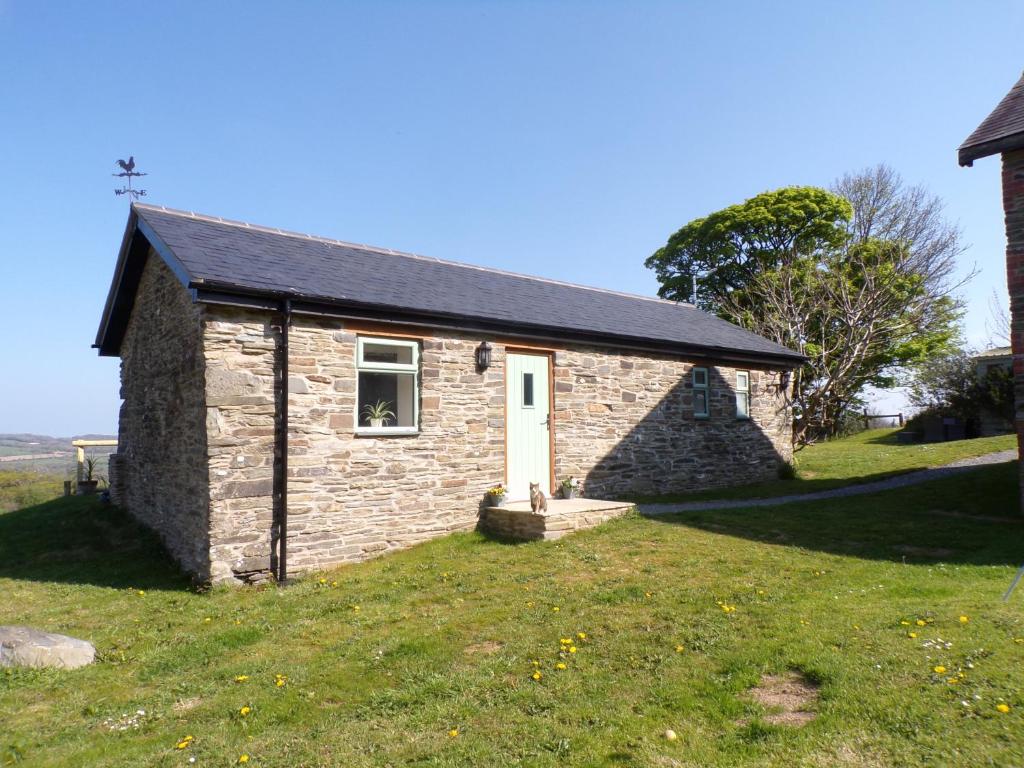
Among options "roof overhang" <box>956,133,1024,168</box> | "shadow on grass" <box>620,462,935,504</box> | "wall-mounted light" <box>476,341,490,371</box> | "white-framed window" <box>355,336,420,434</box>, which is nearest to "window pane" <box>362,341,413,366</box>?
"white-framed window" <box>355,336,420,434</box>

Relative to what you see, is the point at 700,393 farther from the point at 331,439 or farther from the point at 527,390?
the point at 331,439

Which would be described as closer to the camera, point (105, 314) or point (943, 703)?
point (943, 703)

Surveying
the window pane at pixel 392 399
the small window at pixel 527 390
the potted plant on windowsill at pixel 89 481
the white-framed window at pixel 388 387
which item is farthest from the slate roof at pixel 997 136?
the potted plant on windowsill at pixel 89 481

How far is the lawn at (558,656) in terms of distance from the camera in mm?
3748

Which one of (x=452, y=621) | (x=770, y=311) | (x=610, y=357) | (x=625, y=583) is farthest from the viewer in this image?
(x=770, y=311)

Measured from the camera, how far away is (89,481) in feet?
54.1

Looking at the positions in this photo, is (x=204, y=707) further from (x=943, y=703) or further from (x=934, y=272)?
(x=934, y=272)

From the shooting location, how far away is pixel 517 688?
4582 millimetres

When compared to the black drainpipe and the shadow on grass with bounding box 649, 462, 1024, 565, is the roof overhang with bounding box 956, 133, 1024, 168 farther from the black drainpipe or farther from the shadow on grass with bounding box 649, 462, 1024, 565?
the black drainpipe

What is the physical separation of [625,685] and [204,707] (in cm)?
326

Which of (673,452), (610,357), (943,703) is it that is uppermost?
(610,357)

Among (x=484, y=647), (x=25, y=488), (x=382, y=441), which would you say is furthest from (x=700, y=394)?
(x=25, y=488)

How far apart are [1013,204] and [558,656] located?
9.56 metres

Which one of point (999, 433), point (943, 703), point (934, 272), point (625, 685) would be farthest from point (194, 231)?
point (999, 433)
